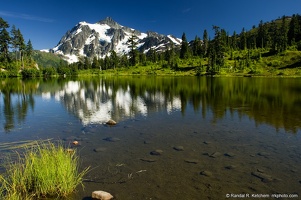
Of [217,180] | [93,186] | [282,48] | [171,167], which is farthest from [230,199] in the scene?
[282,48]

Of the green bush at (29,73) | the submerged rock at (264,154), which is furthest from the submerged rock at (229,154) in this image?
the green bush at (29,73)

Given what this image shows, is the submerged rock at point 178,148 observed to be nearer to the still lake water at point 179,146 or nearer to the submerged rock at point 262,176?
the still lake water at point 179,146

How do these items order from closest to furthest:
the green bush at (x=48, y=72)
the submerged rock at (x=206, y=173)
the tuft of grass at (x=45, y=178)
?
the tuft of grass at (x=45, y=178) < the submerged rock at (x=206, y=173) < the green bush at (x=48, y=72)

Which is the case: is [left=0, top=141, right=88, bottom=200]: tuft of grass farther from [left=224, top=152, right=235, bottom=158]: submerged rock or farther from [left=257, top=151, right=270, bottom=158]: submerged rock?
[left=257, top=151, right=270, bottom=158]: submerged rock

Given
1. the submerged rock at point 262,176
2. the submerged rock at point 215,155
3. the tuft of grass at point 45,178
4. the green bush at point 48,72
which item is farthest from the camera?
the green bush at point 48,72

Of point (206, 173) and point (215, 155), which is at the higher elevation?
point (215, 155)

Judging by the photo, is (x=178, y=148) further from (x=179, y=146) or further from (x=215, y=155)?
(x=215, y=155)

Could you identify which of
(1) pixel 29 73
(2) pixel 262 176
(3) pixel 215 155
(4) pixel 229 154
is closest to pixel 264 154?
(4) pixel 229 154

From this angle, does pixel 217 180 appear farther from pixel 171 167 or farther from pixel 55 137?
pixel 55 137

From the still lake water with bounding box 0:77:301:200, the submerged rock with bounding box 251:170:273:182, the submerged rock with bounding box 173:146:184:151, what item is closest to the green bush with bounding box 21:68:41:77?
the still lake water with bounding box 0:77:301:200

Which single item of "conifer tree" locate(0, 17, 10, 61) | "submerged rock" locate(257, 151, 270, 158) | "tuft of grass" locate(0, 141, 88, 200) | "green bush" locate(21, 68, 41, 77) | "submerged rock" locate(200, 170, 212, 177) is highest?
"conifer tree" locate(0, 17, 10, 61)

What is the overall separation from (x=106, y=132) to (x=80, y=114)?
9.67 meters

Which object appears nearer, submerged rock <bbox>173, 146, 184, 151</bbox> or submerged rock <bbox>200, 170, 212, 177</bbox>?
submerged rock <bbox>200, 170, 212, 177</bbox>

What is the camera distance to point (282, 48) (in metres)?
156
